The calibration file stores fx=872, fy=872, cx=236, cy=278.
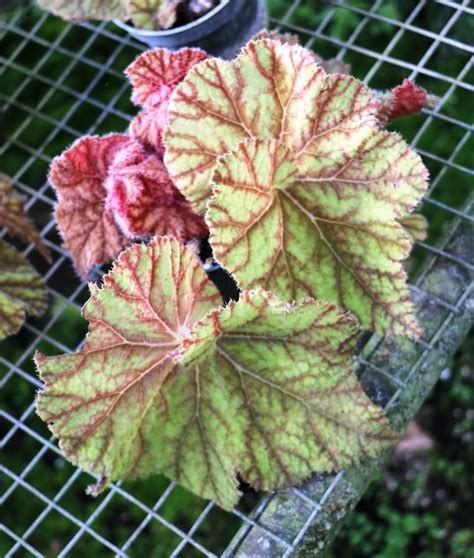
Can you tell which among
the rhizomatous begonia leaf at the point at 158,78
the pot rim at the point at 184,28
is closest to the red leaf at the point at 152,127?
the rhizomatous begonia leaf at the point at 158,78

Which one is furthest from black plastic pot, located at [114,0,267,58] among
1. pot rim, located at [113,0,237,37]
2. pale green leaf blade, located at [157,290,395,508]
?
pale green leaf blade, located at [157,290,395,508]

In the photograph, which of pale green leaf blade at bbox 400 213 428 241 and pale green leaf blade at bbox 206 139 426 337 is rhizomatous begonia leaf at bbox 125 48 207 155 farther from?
pale green leaf blade at bbox 400 213 428 241

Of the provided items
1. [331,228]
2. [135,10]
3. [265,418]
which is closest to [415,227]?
[331,228]

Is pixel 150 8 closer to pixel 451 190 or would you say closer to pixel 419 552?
pixel 451 190

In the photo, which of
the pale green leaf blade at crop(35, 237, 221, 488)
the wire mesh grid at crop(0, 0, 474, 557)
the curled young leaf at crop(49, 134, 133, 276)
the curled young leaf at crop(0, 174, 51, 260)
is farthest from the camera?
the wire mesh grid at crop(0, 0, 474, 557)

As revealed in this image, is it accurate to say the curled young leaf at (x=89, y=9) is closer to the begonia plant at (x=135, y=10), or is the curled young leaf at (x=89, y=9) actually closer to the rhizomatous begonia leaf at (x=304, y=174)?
the begonia plant at (x=135, y=10)

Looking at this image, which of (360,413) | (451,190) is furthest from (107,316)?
(451,190)

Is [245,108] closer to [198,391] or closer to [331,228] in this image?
[331,228]
